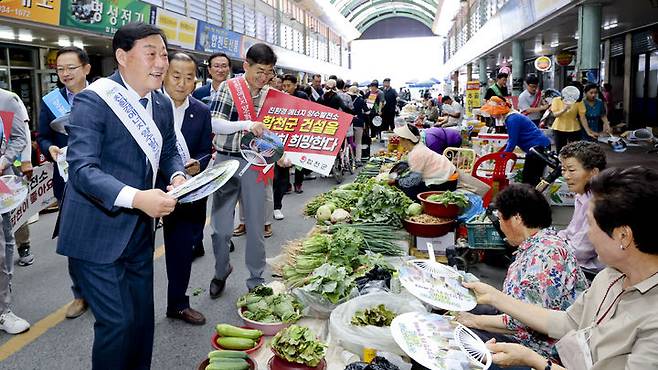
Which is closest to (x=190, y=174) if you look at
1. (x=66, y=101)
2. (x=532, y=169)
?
(x=66, y=101)

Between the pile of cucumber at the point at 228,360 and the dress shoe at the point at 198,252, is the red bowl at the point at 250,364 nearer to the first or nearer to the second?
the pile of cucumber at the point at 228,360

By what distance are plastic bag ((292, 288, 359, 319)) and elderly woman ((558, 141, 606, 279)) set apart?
5.91 feet

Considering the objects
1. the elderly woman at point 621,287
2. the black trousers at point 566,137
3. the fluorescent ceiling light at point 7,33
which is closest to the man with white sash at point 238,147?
the elderly woman at point 621,287

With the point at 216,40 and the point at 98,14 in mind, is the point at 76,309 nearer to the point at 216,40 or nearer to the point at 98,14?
the point at 98,14

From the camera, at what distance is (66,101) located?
442 cm

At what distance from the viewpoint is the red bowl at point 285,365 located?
8.77 feet

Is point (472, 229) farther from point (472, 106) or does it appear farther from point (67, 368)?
point (472, 106)

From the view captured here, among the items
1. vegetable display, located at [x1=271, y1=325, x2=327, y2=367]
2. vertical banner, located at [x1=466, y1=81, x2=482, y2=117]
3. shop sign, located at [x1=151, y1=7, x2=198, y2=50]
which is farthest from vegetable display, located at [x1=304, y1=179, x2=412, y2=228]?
vertical banner, located at [x1=466, y1=81, x2=482, y2=117]

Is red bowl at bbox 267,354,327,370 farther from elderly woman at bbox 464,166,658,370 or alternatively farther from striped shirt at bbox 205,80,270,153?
striped shirt at bbox 205,80,270,153

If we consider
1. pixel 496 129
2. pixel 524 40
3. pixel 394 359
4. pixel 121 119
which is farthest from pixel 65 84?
pixel 524 40

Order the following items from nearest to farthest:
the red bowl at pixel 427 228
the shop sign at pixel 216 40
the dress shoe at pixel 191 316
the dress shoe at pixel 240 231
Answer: the dress shoe at pixel 191 316, the red bowl at pixel 427 228, the dress shoe at pixel 240 231, the shop sign at pixel 216 40

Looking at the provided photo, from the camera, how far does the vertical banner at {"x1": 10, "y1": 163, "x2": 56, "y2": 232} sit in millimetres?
4961

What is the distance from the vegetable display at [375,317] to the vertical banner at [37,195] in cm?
339

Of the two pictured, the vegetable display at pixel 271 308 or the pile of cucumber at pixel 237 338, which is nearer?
the pile of cucumber at pixel 237 338
